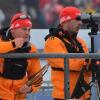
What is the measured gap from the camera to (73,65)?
13.7ft

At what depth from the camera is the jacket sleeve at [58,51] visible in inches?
165

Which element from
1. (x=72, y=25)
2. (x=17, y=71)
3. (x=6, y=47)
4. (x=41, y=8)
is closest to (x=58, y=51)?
(x=72, y=25)

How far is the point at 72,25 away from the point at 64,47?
0.23 metres

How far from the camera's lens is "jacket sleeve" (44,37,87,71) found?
418 cm

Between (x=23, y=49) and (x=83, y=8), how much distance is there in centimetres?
290

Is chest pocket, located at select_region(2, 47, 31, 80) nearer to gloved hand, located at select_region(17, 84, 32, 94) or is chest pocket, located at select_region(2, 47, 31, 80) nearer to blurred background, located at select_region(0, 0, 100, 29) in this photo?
gloved hand, located at select_region(17, 84, 32, 94)

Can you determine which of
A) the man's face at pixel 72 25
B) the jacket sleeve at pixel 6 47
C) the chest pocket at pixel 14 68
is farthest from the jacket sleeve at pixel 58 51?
the jacket sleeve at pixel 6 47

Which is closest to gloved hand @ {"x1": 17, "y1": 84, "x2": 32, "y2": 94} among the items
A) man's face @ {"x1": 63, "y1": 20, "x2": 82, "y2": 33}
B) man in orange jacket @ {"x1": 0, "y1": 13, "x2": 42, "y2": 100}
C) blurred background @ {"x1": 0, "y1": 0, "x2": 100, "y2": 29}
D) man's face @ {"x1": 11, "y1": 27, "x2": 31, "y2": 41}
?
man in orange jacket @ {"x1": 0, "y1": 13, "x2": 42, "y2": 100}

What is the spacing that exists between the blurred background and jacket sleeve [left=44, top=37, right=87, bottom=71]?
218cm

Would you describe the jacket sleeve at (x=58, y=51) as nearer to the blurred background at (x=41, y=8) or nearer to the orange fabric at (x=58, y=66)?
the orange fabric at (x=58, y=66)

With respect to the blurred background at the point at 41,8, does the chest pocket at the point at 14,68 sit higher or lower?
lower

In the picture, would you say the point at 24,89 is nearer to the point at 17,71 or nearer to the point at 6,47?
the point at 17,71

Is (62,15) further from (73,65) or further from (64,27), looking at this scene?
(73,65)

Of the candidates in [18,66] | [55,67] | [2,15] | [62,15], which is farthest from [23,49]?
[2,15]
